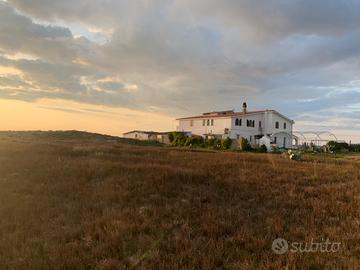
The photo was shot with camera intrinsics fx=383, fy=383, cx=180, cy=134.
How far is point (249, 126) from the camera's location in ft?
228

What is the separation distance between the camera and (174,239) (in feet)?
23.9

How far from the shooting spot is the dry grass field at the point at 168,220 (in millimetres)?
6379


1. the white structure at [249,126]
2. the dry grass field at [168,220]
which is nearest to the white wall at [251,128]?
the white structure at [249,126]

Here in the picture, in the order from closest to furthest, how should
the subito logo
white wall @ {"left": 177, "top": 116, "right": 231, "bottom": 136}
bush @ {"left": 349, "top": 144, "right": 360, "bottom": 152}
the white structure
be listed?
the subito logo < bush @ {"left": 349, "top": 144, "right": 360, "bottom": 152} < the white structure < white wall @ {"left": 177, "top": 116, "right": 231, "bottom": 136}

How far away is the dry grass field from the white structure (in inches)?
2057

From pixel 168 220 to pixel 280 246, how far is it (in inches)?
103

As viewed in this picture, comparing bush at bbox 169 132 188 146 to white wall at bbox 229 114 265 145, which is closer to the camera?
bush at bbox 169 132 188 146

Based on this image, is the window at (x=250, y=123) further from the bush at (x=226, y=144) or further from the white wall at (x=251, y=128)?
the bush at (x=226, y=144)

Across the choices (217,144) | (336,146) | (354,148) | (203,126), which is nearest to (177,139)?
(217,144)

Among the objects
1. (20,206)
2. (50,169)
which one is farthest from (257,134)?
(20,206)

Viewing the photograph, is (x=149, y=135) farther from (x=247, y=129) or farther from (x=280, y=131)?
(x=280, y=131)

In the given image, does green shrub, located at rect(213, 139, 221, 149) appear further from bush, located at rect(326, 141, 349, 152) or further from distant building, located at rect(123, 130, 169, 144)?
bush, located at rect(326, 141, 349, 152)

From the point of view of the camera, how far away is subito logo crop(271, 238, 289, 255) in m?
6.71

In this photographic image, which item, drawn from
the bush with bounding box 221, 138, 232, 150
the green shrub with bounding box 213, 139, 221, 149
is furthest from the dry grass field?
the green shrub with bounding box 213, 139, 221, 149
